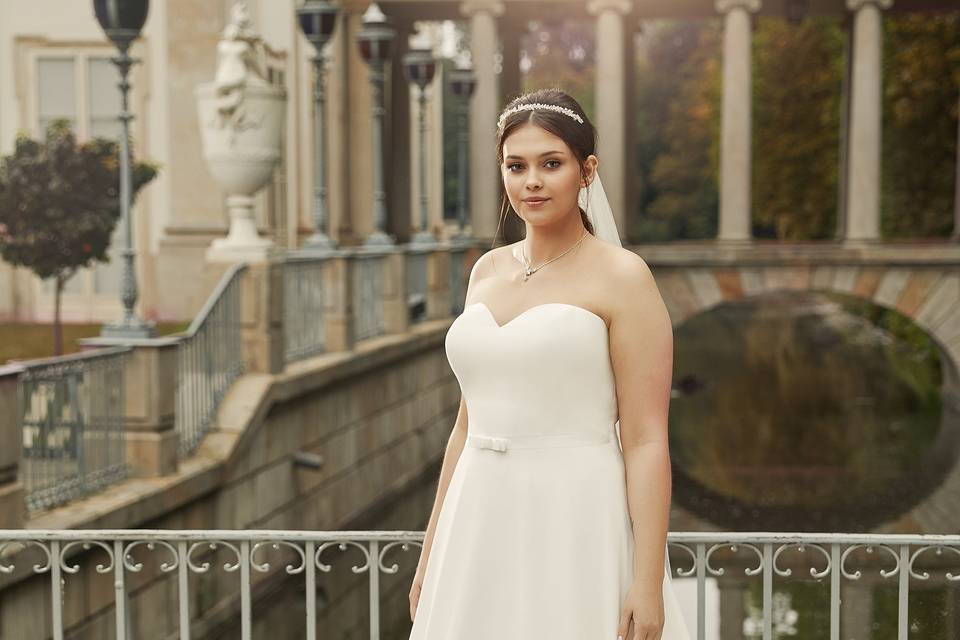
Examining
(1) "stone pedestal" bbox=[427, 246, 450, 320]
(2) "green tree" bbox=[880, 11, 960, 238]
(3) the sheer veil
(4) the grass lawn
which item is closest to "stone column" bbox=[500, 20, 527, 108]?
(2) "green tree" bbox=[880, 11, 960, 238]

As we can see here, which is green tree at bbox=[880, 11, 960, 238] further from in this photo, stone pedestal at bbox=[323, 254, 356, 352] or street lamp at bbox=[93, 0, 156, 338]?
street lamp at bbox=[93, 0, 156, 338]

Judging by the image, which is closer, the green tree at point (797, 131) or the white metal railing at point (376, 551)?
the white metal railing at point (376, 551)

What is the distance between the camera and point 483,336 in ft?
11.1

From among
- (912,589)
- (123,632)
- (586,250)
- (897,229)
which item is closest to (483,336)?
(586,250)

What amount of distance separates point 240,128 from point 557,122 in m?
9.79

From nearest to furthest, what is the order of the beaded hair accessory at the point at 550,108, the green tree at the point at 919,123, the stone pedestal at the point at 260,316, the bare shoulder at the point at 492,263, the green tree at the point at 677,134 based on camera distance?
the beaded hair accessory at the point at 550,108 < the bare shoulder at the point at 492,263 < the stone pedestal at the point at 260,316 < the green tree at the point at 919,123 < the green tree at the point at 677,134

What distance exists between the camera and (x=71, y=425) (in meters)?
8.78

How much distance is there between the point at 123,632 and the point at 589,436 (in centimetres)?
251

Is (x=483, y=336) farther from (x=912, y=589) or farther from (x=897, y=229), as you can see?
(x=897, y=229)

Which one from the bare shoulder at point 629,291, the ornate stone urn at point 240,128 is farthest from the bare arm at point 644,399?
the ornate stone urn at point 240,128

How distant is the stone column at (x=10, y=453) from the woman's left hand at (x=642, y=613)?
488 centimetres

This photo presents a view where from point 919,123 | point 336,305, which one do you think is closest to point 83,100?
point 336,305

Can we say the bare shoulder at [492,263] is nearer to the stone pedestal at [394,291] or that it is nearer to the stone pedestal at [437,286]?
the stone pedestal at [394,291]

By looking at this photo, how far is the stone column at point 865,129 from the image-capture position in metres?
24.9
